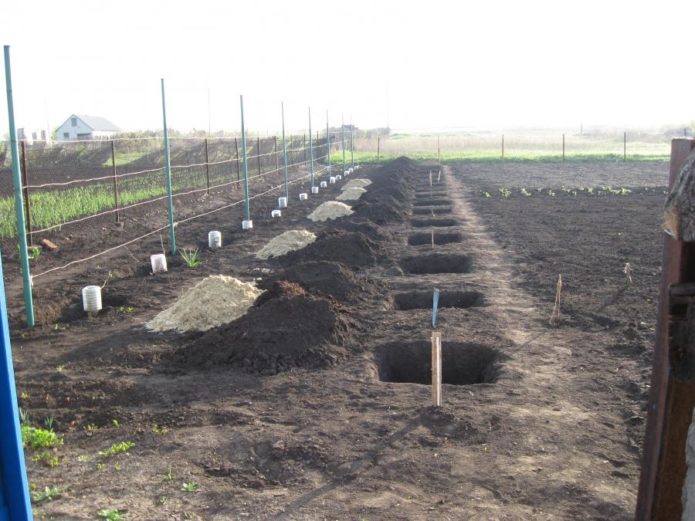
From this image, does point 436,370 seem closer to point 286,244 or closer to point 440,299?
point 440,299

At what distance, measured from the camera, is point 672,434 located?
2691 mm

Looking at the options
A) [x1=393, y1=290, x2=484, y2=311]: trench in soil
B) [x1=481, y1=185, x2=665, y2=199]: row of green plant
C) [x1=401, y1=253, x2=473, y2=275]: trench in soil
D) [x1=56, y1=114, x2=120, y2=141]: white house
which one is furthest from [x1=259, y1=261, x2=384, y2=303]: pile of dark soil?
→ [x1=56, y1=114, x2=120, y2=141]: white house

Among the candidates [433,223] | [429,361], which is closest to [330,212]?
[433,223]

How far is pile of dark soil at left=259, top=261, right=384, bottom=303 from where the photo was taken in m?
8.90

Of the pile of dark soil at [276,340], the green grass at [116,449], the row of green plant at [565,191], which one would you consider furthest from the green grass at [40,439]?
the row of green plant at [565,191]

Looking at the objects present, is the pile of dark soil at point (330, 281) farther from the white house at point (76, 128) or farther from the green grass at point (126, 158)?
the white house at point (76, 128)

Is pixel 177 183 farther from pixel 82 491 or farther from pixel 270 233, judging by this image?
pixel 82 491

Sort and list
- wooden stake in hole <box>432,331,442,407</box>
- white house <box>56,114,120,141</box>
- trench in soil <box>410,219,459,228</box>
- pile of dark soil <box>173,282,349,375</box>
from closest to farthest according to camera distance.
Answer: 1. wooden stake in hole <box>432,331,442,407</box>
2. pile of dark soil <box>173,282,349,375</box>
3. trench in soil <box>410,219,459,228</box>
4. white house <box>56,114,120,141</box>

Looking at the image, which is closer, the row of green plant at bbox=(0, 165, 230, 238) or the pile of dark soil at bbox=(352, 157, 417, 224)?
the row of green plant at bbox=(0, 165, 230, 238)

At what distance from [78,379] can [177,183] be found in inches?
853

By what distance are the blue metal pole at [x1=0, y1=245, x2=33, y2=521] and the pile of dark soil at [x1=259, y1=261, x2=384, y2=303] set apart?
6497 mm

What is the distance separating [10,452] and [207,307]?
6.08 meters

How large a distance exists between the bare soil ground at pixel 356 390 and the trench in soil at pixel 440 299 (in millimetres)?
27

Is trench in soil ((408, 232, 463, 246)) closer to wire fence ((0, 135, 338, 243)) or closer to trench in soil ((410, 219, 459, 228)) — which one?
A: trench in soil ((410, 219, 459, 228))
